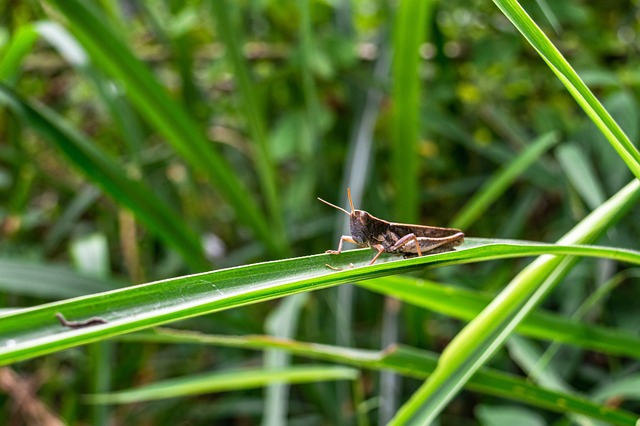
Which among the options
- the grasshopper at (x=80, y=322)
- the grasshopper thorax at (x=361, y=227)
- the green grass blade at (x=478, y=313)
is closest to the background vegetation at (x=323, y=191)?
the green grass blade at (x=478, y=313)

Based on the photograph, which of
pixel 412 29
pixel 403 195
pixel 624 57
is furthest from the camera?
pixel 624 57

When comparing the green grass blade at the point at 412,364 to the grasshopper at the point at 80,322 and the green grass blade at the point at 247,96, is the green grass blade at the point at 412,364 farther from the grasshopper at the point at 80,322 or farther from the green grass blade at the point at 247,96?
the green grass blade at the point at 247,96

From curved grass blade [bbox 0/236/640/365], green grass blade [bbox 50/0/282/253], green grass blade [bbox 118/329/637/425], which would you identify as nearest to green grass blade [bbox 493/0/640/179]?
curved grass blade [bbox 0/236/640/365]

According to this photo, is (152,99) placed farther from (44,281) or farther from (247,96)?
(44,281)

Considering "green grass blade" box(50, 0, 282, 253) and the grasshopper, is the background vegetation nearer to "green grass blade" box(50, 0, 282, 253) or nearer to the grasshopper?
"green grass blade" box(50, 0, 282, 253)

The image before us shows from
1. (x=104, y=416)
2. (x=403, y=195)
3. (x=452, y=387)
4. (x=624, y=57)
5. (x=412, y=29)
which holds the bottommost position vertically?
(x=104, y=416)

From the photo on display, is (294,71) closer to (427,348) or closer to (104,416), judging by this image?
(427,348)

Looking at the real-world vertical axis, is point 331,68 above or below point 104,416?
above

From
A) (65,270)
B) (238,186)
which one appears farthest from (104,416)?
(238,186)
